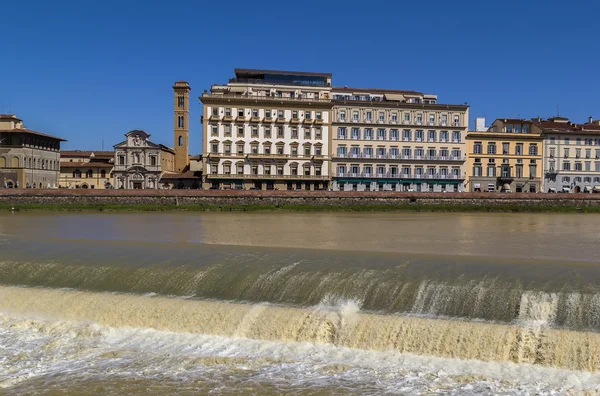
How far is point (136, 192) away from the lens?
6362 centimetres

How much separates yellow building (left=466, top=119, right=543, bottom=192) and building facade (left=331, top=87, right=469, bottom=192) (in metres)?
1.95

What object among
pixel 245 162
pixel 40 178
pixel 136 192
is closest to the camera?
pixel 136 192

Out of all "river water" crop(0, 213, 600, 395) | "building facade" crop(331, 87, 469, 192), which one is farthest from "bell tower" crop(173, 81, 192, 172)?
"river water" crop(0, 213, 600, 395)

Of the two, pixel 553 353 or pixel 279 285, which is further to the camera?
pixel 279 285

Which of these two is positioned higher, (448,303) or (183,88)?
(183,88)

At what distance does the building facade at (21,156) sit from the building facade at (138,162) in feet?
40.6

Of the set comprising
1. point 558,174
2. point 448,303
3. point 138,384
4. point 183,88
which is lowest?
point 138,384

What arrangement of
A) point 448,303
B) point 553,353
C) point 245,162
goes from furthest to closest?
point 245,162 < point 448,303 < point 553,353

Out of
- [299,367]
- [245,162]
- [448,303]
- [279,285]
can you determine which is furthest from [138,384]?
[245,162]

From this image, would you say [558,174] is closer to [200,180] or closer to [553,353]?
[200,180]

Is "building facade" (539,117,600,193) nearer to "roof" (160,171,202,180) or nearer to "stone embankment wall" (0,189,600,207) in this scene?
"stone embankment wall" (0,189,600,207)

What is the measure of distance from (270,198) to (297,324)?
1973 inches

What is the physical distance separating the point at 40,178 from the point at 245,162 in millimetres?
33865

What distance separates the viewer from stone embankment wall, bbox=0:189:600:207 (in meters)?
62.3
